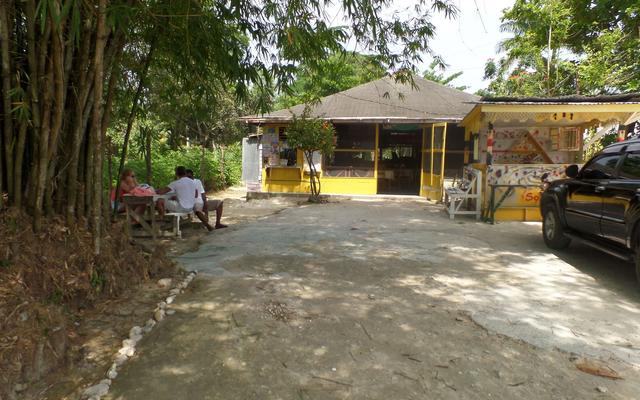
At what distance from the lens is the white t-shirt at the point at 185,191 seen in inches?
281

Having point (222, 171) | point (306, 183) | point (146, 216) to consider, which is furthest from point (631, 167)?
point (222, 171)

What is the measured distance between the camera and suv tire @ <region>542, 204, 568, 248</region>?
619 cm

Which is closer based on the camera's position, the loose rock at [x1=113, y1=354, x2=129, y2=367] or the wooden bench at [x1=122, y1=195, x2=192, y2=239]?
the loose rock at [x1=113, y1=354, x2=129, y2=367]

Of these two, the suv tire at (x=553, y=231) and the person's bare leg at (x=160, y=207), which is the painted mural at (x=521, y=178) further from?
the person's bare leg at (x=160, y=207)

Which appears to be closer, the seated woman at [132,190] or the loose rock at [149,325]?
the loose rock at [149,325]

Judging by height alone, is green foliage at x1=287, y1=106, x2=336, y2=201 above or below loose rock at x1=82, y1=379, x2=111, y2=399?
above

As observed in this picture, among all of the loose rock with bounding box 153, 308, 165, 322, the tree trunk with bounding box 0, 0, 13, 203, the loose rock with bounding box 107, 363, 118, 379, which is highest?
the tree trunk with bounding box 0, 0, 13, 203

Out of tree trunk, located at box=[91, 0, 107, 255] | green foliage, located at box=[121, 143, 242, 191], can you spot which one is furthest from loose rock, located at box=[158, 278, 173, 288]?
green foliage, located at box=[121, 143, 242, 191]

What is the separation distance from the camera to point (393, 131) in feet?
51.4

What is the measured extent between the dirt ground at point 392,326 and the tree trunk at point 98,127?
992 mm

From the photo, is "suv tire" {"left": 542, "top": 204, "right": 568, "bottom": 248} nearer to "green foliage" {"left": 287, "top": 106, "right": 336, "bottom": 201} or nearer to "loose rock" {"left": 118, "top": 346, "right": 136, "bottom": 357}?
"loose rock" {"left": 118, "top": 346, "right": 136, "bottom": 357}

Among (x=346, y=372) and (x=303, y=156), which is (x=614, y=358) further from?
(x=303, y=156)

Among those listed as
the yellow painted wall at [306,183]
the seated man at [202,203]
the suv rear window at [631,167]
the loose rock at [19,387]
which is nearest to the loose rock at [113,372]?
the loose rock at [19,387]

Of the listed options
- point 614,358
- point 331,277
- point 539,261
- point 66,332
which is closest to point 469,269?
point 539,261
